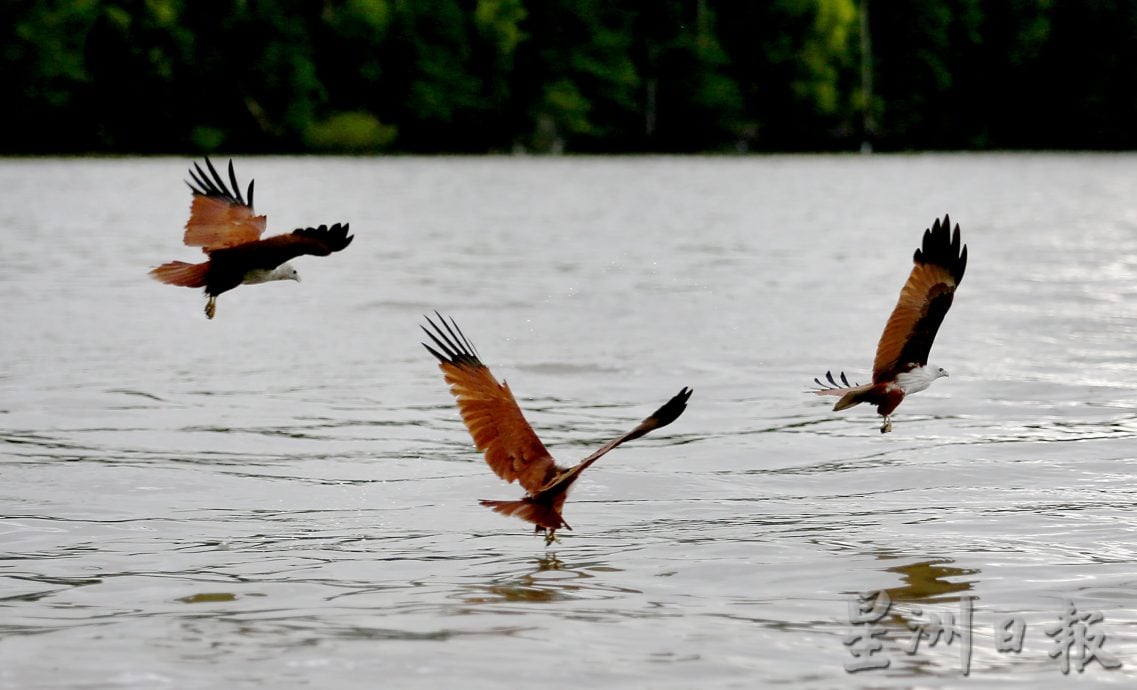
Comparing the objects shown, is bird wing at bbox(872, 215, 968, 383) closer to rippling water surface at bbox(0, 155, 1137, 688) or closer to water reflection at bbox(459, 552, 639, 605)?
rippling water surface at bbox(0, 155, 1137, 688)

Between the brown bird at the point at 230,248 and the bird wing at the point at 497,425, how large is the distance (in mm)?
1664

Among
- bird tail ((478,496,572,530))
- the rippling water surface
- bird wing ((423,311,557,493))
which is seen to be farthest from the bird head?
bird tail ((478,496,572,530))

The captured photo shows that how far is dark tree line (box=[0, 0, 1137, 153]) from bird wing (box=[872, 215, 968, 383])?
212 ft

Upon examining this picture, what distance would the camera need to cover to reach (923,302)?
9125mm

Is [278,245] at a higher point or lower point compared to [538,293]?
higher

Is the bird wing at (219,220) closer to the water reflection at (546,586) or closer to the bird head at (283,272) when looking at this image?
the bird head at (283,272)

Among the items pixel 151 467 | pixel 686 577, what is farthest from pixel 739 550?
pixel 151 467

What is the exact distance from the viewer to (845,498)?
971 centimetres

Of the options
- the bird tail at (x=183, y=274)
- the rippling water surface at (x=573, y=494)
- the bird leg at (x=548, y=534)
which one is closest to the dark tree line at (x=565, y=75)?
the rippling water surface at (x=573, y=494)

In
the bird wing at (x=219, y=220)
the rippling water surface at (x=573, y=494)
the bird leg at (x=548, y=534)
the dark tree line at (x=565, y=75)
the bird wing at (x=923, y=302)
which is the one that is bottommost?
the rippling water surface at (x=573, y=494)

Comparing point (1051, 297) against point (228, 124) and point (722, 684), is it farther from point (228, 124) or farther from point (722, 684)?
point (228, 124)

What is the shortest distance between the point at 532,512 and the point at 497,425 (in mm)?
399

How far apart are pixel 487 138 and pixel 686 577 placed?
239ft

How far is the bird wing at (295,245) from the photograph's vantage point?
30.2 ft
